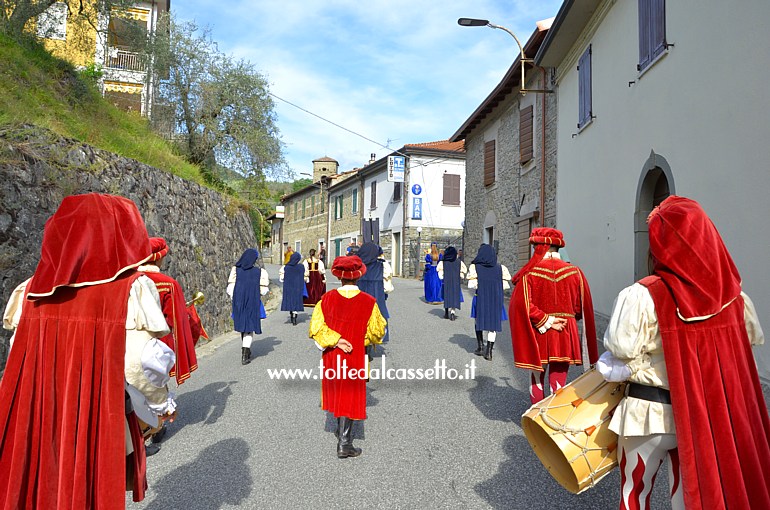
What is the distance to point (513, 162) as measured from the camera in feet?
54.6

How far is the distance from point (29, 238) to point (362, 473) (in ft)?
15.5

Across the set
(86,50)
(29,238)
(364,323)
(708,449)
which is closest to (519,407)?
(364,323)

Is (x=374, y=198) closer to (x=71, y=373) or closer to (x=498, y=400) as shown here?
(x=498, y=400)

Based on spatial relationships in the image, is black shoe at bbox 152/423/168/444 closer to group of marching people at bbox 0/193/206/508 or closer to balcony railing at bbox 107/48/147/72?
group of marching people at bbox 0/193/206/508

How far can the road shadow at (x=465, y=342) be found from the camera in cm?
888

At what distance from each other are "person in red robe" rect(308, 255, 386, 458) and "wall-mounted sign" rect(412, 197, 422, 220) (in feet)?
78.2

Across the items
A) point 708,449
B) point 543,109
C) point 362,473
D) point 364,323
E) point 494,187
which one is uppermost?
point 543,109

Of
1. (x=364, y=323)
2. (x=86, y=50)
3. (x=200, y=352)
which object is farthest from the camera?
(x=86, y=50)

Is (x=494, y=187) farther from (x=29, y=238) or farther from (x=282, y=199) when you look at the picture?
(x=282, y=199)

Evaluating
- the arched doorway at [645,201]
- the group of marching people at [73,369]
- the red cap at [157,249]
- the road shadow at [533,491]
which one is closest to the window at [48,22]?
the red cap at [157,249]

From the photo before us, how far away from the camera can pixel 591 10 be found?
33.7 ft

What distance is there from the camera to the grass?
7828 mm

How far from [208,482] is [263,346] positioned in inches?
225

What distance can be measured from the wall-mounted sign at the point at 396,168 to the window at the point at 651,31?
19.8 meters
